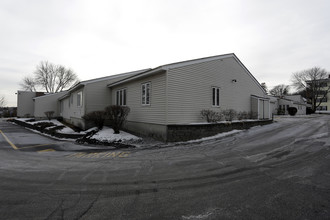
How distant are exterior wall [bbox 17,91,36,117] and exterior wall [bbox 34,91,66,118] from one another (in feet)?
20.8

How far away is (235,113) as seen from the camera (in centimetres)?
1307

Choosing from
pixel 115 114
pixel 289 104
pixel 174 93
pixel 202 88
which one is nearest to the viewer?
pixel 174 93

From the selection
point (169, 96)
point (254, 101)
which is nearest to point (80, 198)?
point (169, 96)

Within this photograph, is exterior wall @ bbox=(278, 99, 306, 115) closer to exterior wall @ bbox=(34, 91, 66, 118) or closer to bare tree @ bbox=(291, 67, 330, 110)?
bare tree @ bbox=(291, 67, 330, 110)

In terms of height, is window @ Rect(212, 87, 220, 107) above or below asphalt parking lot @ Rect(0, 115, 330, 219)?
above

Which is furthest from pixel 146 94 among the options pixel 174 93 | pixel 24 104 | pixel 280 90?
pixel 280 90

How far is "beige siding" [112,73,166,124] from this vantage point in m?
9.42

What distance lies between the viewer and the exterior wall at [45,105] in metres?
24.3

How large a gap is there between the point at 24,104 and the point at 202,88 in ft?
107

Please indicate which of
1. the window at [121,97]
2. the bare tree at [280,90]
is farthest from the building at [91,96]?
the bare tree at [280,90]

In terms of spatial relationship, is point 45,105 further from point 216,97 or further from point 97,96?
point 216,97

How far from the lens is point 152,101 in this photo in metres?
10.3

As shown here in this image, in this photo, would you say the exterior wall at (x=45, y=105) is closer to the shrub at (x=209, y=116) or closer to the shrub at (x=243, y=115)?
the shrub at (x=209, y=116)

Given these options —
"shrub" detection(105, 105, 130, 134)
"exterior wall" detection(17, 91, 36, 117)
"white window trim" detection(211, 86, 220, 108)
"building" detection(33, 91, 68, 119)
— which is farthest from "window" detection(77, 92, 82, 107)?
"exterior wall" detection(17, 91, 36, 117)
